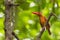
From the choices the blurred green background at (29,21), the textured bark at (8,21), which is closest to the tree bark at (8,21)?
the textured bark at (8,21)

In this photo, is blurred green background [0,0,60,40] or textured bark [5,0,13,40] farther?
blurred green background [0,0,60,40]

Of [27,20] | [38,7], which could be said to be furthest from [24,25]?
[38,7]

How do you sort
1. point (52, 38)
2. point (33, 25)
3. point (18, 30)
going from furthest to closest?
point (33, 25)
point (18, 30)
point (52, 38)

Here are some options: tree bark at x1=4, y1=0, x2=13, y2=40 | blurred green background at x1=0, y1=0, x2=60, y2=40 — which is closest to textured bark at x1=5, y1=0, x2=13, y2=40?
tree bark at x1=4, y1=0, x2=13, y2=40

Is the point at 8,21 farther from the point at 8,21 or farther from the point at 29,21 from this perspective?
the point at 29,21

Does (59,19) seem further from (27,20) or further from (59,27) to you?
(27,20)

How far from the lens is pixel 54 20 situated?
3064mm

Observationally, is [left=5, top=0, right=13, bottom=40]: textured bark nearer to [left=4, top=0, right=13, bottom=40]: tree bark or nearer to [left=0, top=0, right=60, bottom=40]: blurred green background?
[left=4, top=0, right=13, bottom=40]: tree bark

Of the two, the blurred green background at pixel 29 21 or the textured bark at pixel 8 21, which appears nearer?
the textured bark at pixel 8 21

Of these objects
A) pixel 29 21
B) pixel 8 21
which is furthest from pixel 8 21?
pixel 29 21

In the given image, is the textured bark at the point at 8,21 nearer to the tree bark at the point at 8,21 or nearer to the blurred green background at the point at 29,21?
the tree bark at the point at 8,21

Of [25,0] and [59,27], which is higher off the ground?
[25,0]

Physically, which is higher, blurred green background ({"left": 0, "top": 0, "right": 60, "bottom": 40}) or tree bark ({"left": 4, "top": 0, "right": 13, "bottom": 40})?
blurred green background ({"left": 0, "top": 0, "right": 60, "bottom": 40})

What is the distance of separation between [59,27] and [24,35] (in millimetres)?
469
